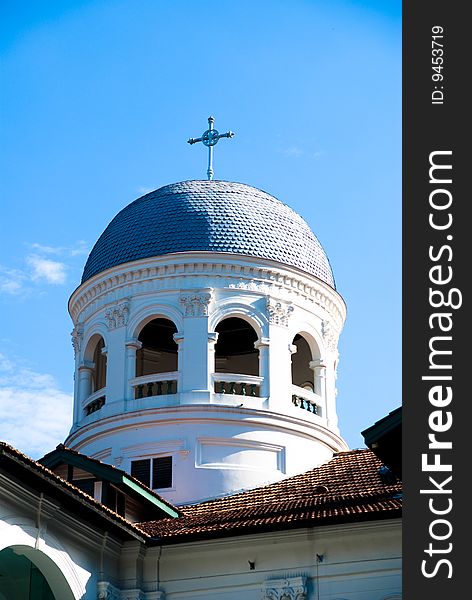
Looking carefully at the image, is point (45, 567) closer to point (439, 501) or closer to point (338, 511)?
point (338, 511)

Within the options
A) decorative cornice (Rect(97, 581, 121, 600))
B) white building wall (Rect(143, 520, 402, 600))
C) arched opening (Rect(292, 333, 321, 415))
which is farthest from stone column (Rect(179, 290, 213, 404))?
decorative cornice (Rect(97, 581, 121, 600))

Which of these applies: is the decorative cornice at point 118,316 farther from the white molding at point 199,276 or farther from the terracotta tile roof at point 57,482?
the terracotta tile roof at point 57,482

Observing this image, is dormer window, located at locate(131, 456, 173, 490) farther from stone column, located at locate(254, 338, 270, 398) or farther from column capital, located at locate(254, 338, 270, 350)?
column capital, located at locate(254, 338, 270, 350)

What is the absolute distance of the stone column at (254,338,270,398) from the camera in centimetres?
3612

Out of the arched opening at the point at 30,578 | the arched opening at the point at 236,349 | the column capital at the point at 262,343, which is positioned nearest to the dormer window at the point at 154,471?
the column capital at the point at 262,343

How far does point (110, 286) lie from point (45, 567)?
12.7 meters

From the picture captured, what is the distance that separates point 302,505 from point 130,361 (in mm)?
8763

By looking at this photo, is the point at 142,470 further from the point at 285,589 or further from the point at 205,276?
the point at 285,589

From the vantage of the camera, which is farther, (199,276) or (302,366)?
(302,366)

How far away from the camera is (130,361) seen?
36.6m

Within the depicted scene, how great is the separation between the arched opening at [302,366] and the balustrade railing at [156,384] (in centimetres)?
498

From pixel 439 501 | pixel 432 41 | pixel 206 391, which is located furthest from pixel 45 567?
pixel 432 41

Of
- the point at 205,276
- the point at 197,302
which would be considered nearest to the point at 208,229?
the point at 205,276

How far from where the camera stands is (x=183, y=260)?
36.9 metres
